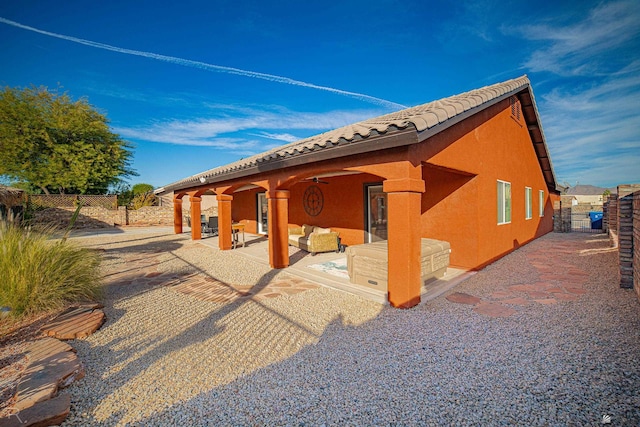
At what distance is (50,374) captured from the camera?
2.74 meters

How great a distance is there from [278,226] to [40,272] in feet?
14.7

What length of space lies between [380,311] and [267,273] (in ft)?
11.3

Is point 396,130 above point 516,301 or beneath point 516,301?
above

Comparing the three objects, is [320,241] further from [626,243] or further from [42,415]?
[42,415]

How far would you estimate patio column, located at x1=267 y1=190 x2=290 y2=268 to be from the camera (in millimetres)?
7305

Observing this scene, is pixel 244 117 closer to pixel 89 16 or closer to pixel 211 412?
pixel 89 16

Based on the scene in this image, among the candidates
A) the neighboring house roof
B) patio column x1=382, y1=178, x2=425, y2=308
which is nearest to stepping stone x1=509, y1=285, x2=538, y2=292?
patio column x1=382, y1=178, x2=425, y2=308

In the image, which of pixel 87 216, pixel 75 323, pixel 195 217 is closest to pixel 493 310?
pixel 75 323

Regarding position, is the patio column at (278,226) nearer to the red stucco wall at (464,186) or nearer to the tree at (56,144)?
the red stucco wall at (464,186)

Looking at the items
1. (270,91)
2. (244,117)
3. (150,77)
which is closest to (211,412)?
(150,77)

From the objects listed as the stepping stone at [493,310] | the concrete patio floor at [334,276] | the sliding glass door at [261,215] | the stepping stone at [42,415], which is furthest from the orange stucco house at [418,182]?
the stepping stone at [42,415]

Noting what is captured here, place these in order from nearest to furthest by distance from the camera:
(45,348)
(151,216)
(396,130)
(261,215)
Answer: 1. (45,348)
2. (396,130)
3. (261,215)
4. (151,216)

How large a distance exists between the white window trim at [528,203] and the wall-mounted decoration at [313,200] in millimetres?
7633

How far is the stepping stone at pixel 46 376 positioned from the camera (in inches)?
95.2
